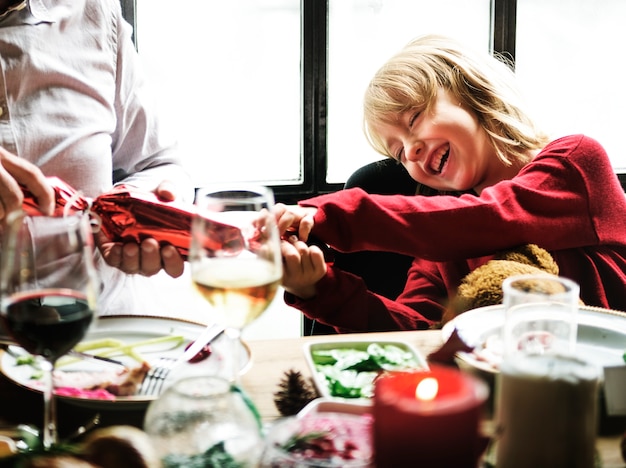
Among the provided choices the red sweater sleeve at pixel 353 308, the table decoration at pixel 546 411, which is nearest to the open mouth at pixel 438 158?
the red sweater sleeve at pixel 353 308

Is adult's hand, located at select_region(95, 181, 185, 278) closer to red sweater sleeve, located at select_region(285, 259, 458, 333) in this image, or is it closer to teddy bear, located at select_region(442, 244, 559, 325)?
red sweater sleeve, located at select_region(285, 259, 458, 333)

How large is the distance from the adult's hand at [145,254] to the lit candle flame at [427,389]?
1.98ft

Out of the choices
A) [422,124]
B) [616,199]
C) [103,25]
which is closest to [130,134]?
[103,25]

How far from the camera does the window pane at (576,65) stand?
8.82 feet

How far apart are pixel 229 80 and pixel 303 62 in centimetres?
30

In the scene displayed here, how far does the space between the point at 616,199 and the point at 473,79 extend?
0.39 metres

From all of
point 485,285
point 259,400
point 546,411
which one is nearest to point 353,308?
point 485,285

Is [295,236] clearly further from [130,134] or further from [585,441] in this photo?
[585,441]

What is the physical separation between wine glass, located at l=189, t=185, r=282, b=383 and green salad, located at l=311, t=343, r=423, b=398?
15cm

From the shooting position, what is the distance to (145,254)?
1.06 m

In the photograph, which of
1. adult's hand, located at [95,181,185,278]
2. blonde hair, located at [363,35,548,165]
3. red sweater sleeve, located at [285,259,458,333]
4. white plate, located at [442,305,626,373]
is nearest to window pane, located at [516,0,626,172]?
blonde hair, located at [363,35,548,165]

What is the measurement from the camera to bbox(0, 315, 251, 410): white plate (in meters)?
0.78

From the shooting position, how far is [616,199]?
55.4 inches

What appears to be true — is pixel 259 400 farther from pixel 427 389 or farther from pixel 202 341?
pixel 427 389
